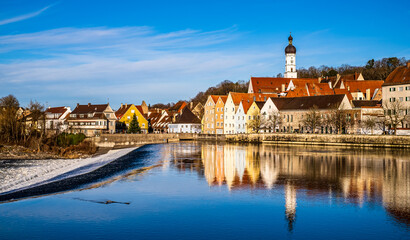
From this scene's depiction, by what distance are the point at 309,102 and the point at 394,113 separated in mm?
16930

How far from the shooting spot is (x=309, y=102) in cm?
8050

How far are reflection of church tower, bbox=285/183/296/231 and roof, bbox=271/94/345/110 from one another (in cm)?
5390

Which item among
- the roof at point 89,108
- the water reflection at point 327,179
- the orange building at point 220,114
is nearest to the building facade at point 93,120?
the roof at point 89,108

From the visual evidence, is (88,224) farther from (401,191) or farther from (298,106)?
(298,106)

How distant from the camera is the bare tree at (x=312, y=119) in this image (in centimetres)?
7319

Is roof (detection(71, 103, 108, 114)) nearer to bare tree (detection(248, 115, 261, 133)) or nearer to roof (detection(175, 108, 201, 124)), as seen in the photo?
roof (detection(175, 108, 201, 124))

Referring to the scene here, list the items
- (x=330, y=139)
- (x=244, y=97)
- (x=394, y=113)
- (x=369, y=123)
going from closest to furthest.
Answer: (x=330, y=139) → (x=394, y=113) → (x=369, y=123) → (x=244, y=97)

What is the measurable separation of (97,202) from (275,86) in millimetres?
101181

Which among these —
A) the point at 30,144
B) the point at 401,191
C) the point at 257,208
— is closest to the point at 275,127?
the point at 30,144

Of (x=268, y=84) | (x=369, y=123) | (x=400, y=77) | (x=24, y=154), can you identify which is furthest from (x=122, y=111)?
(x=400, y=77)

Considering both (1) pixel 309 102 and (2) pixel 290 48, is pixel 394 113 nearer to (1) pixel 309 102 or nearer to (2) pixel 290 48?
(1) pixel 309 102

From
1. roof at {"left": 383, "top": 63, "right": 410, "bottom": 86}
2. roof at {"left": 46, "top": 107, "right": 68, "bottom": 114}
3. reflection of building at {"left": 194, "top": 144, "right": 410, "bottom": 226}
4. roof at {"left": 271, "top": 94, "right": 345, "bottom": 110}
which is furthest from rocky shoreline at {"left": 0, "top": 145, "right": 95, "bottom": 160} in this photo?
roof at {"left": 46, "top": 107, "right": 68, "bottom": 114}

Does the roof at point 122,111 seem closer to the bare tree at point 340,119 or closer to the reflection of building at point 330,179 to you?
the bare tree at point 340,119

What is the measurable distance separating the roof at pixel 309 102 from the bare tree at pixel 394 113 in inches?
303
